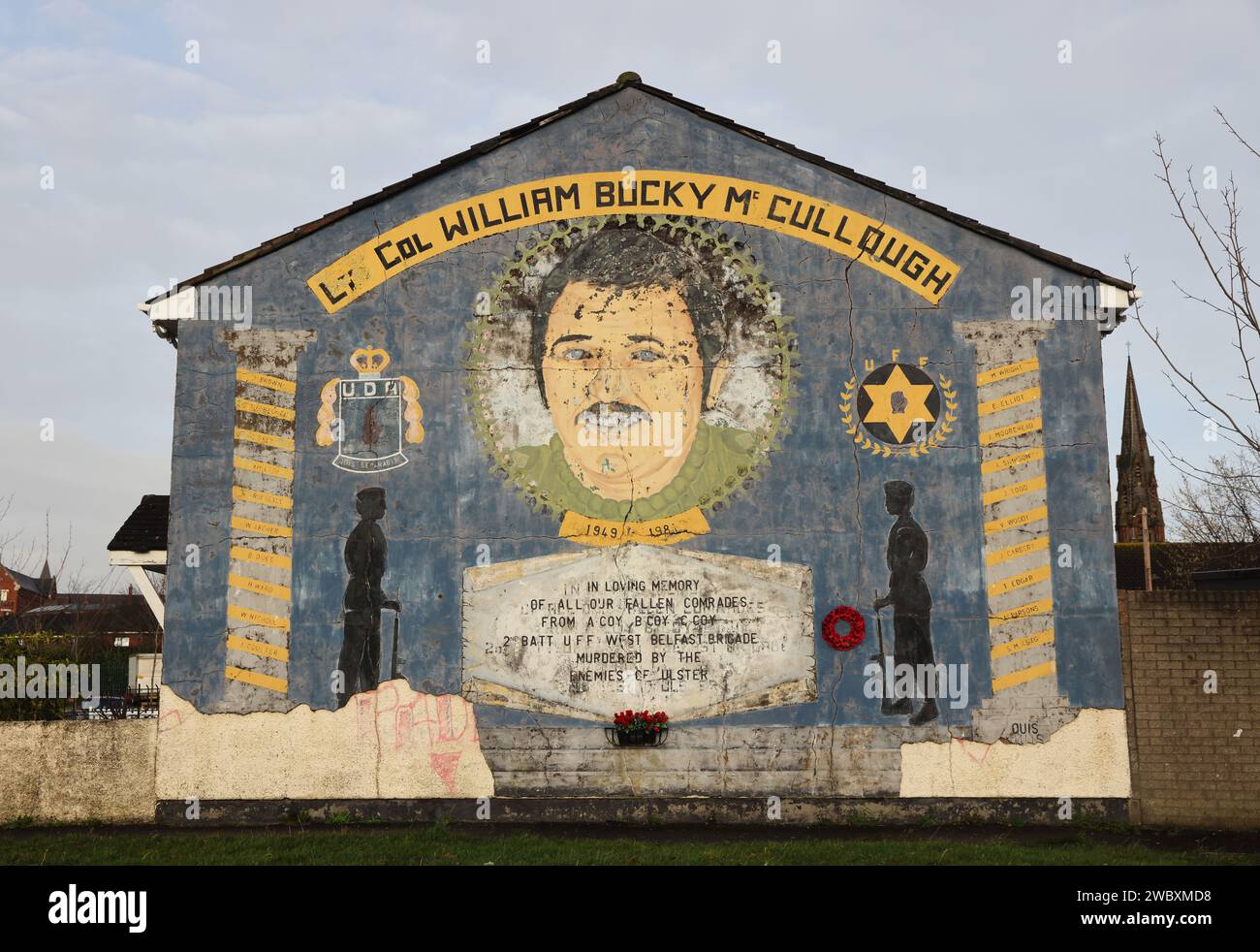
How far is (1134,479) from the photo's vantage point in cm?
6181

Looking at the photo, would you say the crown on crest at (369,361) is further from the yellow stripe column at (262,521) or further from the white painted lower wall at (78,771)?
the white painted lower wall at (78,771)

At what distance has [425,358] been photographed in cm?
1469

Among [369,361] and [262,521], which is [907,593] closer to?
[369,361]

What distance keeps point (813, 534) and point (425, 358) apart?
5.50 meters

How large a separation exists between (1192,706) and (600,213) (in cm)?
964

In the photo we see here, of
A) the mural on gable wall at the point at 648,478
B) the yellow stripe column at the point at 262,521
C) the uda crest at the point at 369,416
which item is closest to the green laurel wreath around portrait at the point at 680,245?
the mural on gable wall at the point at 648,478

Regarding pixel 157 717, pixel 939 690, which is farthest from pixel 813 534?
pixel 157 717

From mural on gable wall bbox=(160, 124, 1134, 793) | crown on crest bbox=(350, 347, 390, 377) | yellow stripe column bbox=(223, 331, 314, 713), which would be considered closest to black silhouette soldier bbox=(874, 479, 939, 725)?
mural on gable wall bbox=(160, 124, 1134, 793)

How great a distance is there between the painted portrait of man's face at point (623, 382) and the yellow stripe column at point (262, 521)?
342 cm

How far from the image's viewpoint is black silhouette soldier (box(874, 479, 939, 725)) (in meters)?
13.9

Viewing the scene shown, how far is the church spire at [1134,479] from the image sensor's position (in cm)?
6012

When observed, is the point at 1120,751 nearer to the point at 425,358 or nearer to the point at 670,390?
the point at 670,390

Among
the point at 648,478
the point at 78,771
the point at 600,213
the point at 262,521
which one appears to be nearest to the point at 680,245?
the point at 600,213

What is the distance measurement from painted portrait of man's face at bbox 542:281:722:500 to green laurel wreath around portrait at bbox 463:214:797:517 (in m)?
0.58
